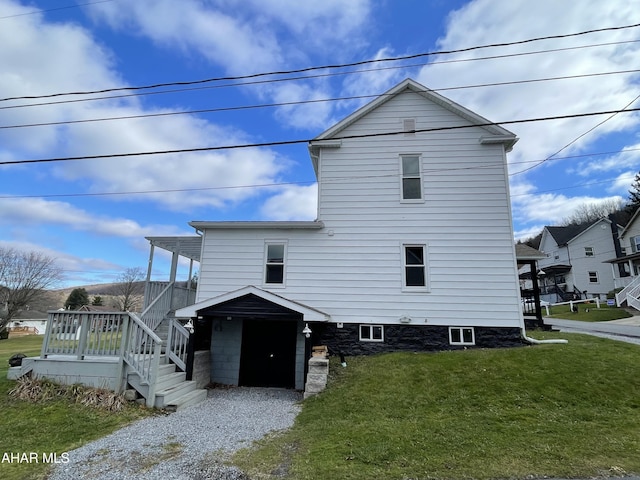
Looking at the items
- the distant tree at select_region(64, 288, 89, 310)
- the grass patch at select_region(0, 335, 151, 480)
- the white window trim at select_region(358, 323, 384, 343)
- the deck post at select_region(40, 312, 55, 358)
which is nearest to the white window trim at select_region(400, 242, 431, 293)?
the white window trim at select_region(358, 323, 384, 343)

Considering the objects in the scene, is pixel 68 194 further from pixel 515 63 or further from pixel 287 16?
pixel 515 63

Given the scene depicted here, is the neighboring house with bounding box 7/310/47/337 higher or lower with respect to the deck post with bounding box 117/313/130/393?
lower

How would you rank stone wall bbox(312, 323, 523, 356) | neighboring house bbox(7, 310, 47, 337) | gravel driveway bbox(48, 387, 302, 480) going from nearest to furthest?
gravel driveway bbox(48, 387, 302, 480), stone wall bbox(312, 323, 523, 356), neighboring house bbox(7, 310, 47, 337)

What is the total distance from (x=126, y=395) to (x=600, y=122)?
12.1 m

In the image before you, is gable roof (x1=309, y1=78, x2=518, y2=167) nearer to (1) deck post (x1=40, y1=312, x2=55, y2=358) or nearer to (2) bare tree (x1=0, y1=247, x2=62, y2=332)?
(1) deck post (x1=40, y1=312, x2=55, y2=358)

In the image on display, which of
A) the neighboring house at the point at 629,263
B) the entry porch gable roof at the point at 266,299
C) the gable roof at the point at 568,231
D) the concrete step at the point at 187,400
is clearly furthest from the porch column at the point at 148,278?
the gable roof at the point at 568,231

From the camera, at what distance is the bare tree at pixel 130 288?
4841 cm

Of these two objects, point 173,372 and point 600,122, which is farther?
point 173,372

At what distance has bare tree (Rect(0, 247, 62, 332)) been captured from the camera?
35906 millimetres

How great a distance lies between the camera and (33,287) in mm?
38000

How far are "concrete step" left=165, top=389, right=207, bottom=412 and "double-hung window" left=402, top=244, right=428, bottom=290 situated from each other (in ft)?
20.2

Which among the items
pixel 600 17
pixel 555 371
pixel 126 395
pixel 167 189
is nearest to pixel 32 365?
pixel 126 395

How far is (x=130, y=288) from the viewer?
164 ft

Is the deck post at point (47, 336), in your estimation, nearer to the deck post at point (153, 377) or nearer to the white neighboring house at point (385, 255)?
the deck post at point (153, 377)
